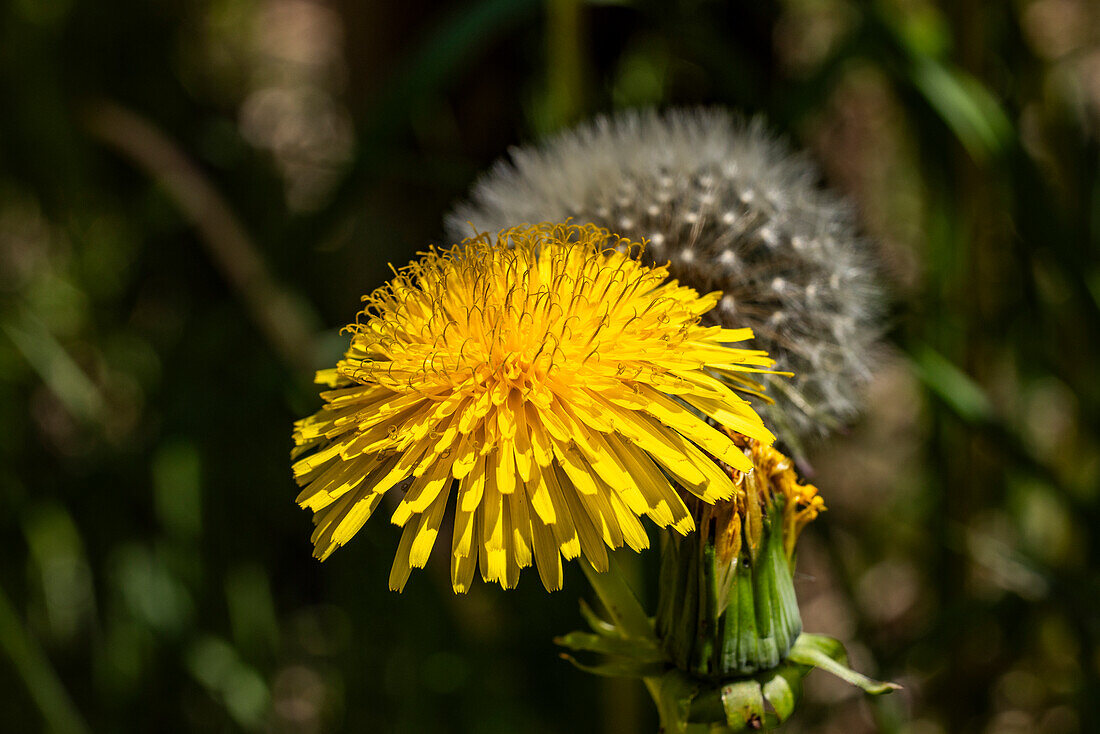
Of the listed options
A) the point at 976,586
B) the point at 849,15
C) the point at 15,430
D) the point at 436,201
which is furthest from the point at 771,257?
the point at 15,430

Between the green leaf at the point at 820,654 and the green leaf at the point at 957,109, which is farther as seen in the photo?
the green leaf at the point at 957,109

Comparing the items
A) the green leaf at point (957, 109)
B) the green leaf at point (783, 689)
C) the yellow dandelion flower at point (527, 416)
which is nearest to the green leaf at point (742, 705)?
the green leaf at point (783, 689)

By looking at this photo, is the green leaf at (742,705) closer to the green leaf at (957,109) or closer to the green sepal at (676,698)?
the green sepal at (676,698)

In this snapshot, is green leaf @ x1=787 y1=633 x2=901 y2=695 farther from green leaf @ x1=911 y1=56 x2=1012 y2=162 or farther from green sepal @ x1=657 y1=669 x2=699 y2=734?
green leaf @ x1=911 y1=56 x2=1012 y2=162

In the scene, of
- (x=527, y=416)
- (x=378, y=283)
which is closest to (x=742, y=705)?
(x=527, y=416)

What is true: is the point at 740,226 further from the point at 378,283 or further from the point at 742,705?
the point at 378,283

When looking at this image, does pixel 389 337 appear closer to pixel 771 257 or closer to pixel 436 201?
pixel 771 257

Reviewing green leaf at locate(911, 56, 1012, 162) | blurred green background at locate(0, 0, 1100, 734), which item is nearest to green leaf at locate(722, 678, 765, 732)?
blurred green background at locate(0, 0, 1100, 734)
